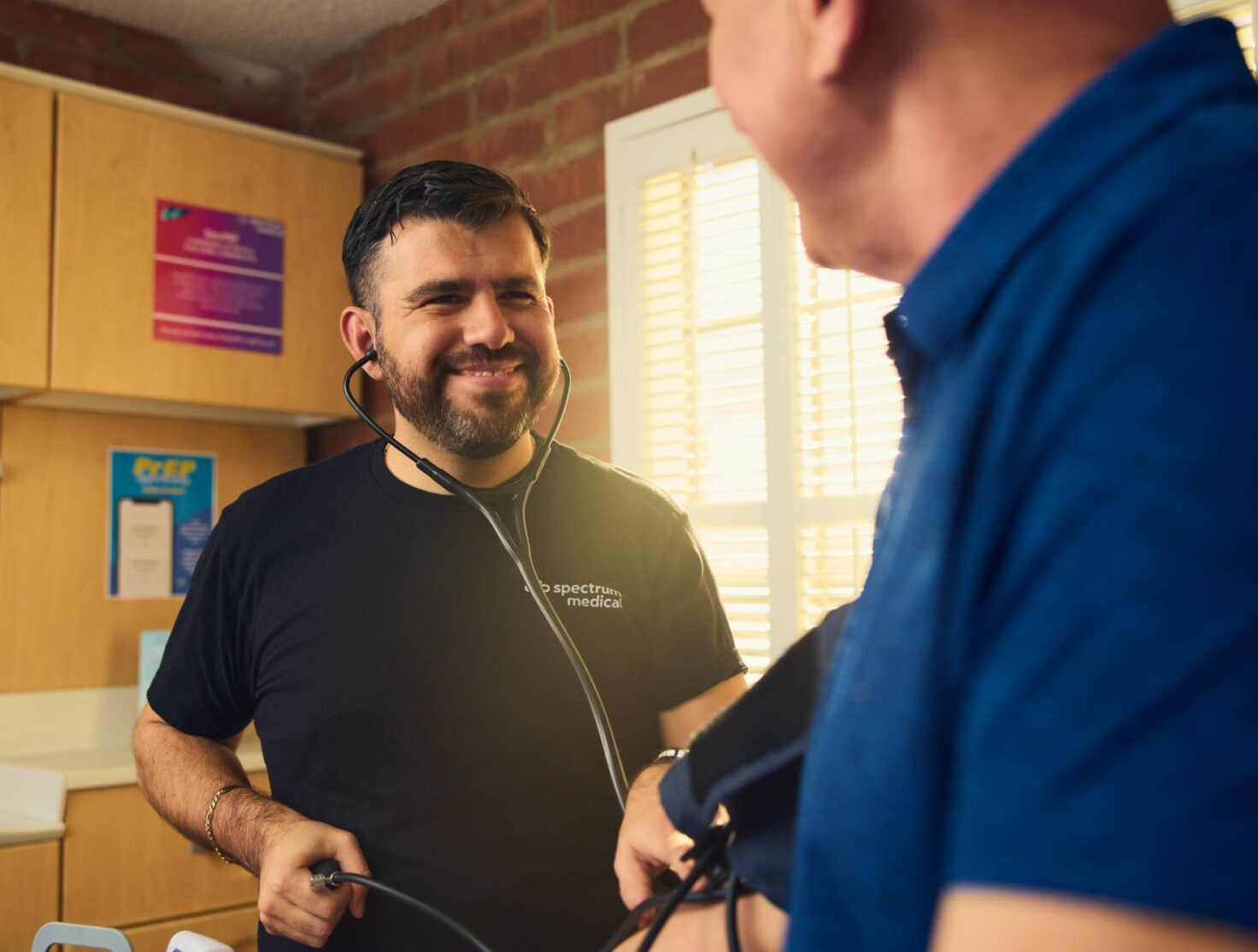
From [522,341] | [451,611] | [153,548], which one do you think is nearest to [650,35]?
[522,341]

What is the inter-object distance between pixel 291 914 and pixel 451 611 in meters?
0.37

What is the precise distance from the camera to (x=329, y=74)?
321cm

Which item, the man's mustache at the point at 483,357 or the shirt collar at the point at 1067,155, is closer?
the shirt collar at the point at 1067,155

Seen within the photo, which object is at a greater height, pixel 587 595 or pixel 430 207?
pixel 430 207

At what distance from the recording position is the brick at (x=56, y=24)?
108 inches

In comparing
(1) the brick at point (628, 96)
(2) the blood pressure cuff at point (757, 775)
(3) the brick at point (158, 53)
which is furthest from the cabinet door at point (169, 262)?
(2) the blood pressure cuff at point (757, 775)

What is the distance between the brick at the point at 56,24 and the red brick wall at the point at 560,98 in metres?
0.72

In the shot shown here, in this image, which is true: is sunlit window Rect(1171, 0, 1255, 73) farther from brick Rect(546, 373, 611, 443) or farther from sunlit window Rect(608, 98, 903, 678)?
brick Rect(546, 373, 611, 443)

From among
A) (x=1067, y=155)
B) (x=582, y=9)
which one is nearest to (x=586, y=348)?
(x=582, y=9)

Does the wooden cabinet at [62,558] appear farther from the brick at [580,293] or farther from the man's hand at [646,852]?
the man's hand at [646,852]

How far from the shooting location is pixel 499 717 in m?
1.30

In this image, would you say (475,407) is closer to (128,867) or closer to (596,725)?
(596,725)

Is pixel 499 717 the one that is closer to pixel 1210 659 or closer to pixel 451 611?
pixel 451 611

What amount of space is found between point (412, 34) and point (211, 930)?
215 centimetres
